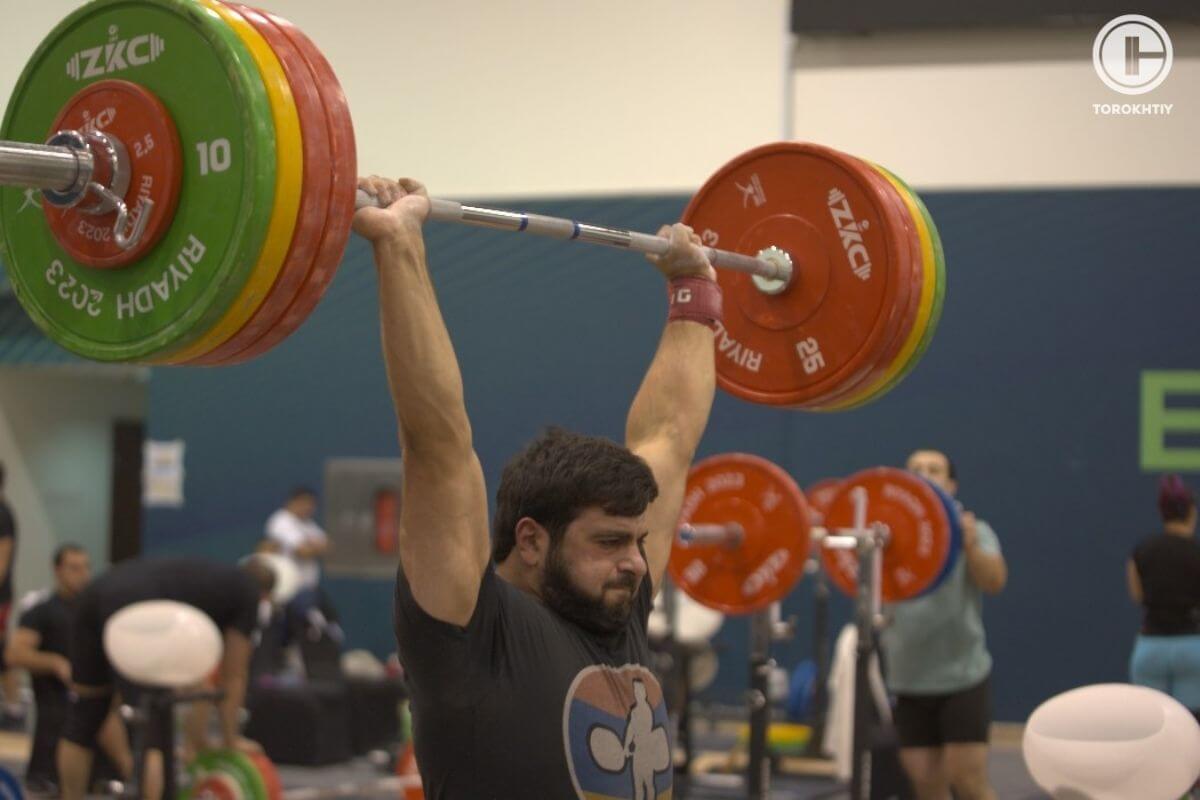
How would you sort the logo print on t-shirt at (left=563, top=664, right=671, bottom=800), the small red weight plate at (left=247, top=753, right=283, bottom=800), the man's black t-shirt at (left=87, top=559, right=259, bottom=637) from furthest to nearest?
the small red weight plate at (left=247, top=753, right=283, bottom=800) → the man's black t-shirt at (left=87, top=559, right=259, bottom=637) → the logo print on t-shirt at (left=563, top=664, right=671, bottom=800)

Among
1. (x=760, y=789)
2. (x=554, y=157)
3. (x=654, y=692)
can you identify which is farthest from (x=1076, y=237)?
(x=654, y=692)

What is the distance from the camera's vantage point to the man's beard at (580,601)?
6.94ft

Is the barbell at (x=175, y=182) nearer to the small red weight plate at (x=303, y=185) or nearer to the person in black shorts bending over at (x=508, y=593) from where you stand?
the small red weight plate at (x=303, y=185)

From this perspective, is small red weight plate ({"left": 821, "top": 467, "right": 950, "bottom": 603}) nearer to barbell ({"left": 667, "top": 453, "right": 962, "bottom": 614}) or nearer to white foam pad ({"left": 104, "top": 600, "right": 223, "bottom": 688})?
barbell ({"left": 667, "top": 453, "right": 962, "bottom": 614})

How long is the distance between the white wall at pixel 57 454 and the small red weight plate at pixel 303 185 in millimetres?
10642

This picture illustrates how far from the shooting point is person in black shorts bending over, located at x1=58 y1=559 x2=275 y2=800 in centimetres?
568

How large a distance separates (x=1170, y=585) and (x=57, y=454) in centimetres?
955

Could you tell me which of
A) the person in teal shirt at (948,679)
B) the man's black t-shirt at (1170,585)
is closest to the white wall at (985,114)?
the man's black t-shirt at (1170,585)

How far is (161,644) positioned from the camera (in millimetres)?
5137

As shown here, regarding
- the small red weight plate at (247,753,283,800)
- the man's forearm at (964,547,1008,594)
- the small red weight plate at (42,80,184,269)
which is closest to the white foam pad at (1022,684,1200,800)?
the man's forearm at (964,547,1008,594)

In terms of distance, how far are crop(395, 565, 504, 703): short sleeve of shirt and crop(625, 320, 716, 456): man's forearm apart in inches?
29.8

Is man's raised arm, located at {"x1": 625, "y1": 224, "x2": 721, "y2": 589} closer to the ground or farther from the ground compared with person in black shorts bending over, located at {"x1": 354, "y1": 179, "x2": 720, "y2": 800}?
farther from the ground

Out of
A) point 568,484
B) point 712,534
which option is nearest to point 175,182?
point 568,484

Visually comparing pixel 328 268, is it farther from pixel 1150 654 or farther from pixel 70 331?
pixel 1150 654
